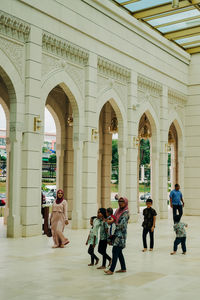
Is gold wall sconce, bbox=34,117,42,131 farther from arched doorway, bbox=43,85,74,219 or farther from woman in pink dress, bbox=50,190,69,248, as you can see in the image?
arched doorway, bbox=43,85,74,219

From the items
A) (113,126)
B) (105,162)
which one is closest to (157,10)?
(113,126)

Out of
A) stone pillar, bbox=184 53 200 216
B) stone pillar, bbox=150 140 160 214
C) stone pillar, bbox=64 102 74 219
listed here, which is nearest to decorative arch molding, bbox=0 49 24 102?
stone pillar, bbox=64 102 74 219

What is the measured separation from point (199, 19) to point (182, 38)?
1.94 meters

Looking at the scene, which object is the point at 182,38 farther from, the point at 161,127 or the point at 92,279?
the point at 92,279

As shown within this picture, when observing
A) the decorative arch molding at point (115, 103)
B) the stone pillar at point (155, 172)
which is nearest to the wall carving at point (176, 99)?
the stone pillar at point (155, 172)

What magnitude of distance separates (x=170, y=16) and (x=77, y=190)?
7.58 metres

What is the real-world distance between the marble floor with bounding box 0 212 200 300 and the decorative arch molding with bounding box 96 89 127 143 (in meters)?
5.93

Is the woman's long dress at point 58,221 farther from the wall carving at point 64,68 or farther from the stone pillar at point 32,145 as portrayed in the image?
the wall carving at point 64,68

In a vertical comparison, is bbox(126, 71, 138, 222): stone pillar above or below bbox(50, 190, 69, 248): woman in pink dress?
above

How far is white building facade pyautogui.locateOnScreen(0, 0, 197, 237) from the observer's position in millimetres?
11500

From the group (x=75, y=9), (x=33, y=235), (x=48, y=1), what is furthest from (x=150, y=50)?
(x=33, y=235)

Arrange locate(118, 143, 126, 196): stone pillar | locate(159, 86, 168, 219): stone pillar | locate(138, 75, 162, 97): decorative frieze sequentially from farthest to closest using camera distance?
1. locate(159, 86, 168, 219): stone pillar
2. locate(138, 75, 162, 97): decorative frieze
3. locate(118, 143, 126, 196): stone pillar

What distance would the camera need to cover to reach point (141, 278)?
6602 millimetres

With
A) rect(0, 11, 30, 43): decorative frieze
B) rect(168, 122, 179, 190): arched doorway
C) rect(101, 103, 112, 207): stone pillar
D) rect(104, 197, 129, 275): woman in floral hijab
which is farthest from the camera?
rect(168, 122, 179, 190): arched doorway
